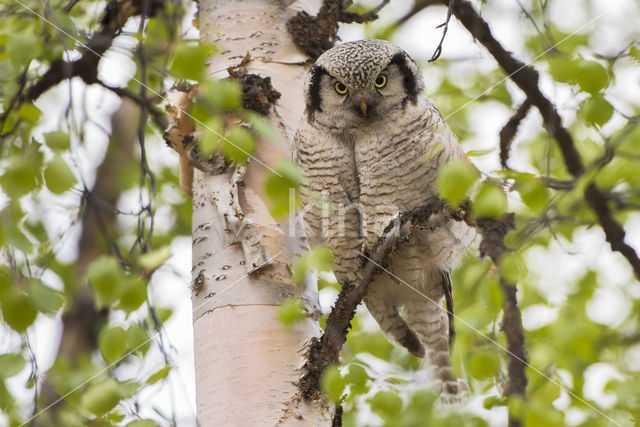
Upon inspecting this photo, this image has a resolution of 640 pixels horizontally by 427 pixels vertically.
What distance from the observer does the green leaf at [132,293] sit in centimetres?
134

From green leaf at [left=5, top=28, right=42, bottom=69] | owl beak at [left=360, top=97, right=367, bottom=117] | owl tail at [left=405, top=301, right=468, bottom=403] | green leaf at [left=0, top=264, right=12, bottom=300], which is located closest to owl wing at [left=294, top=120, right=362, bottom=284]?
owl beak at [left=360, top=97, right=367, bottom=117]

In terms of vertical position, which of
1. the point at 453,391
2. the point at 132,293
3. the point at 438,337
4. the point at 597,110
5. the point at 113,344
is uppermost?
the point at 597,110

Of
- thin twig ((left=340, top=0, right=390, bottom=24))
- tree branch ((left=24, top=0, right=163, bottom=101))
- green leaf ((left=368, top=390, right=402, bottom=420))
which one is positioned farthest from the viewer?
thin twig ((left=340, top=0, right=390, bottom=24))

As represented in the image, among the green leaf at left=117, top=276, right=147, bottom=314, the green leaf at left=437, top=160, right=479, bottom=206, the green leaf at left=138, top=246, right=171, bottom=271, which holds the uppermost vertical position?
the green leaf at left=437, top=160, right=479, bottom=206

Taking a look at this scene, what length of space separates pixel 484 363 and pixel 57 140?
3.24 ft

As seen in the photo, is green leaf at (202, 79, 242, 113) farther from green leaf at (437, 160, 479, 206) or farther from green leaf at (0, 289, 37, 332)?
green leaf at (0, 289, 37, 332)

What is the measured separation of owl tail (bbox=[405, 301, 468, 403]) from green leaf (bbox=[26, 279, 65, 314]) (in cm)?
156

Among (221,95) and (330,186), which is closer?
(221,95)

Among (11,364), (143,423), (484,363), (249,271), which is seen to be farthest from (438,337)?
(11,364)

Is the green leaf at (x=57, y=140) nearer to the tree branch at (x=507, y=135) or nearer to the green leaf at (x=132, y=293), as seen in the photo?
the green leaf at (x=132, y=293)

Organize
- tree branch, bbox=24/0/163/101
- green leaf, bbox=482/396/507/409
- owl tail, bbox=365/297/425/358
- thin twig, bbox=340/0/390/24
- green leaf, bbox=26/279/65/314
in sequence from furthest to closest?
owl tail, bbox=365/297/425/358
thin twig, bbox=340/0/390/24
green leaf, bbox=482/396/507/409
tree branch, bbox=24/0/163/101
green leaf, bbox=26/279/65/314

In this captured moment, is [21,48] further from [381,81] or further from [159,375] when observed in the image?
[381,81]

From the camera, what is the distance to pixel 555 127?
1447 mm

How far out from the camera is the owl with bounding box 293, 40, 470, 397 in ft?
7.35
